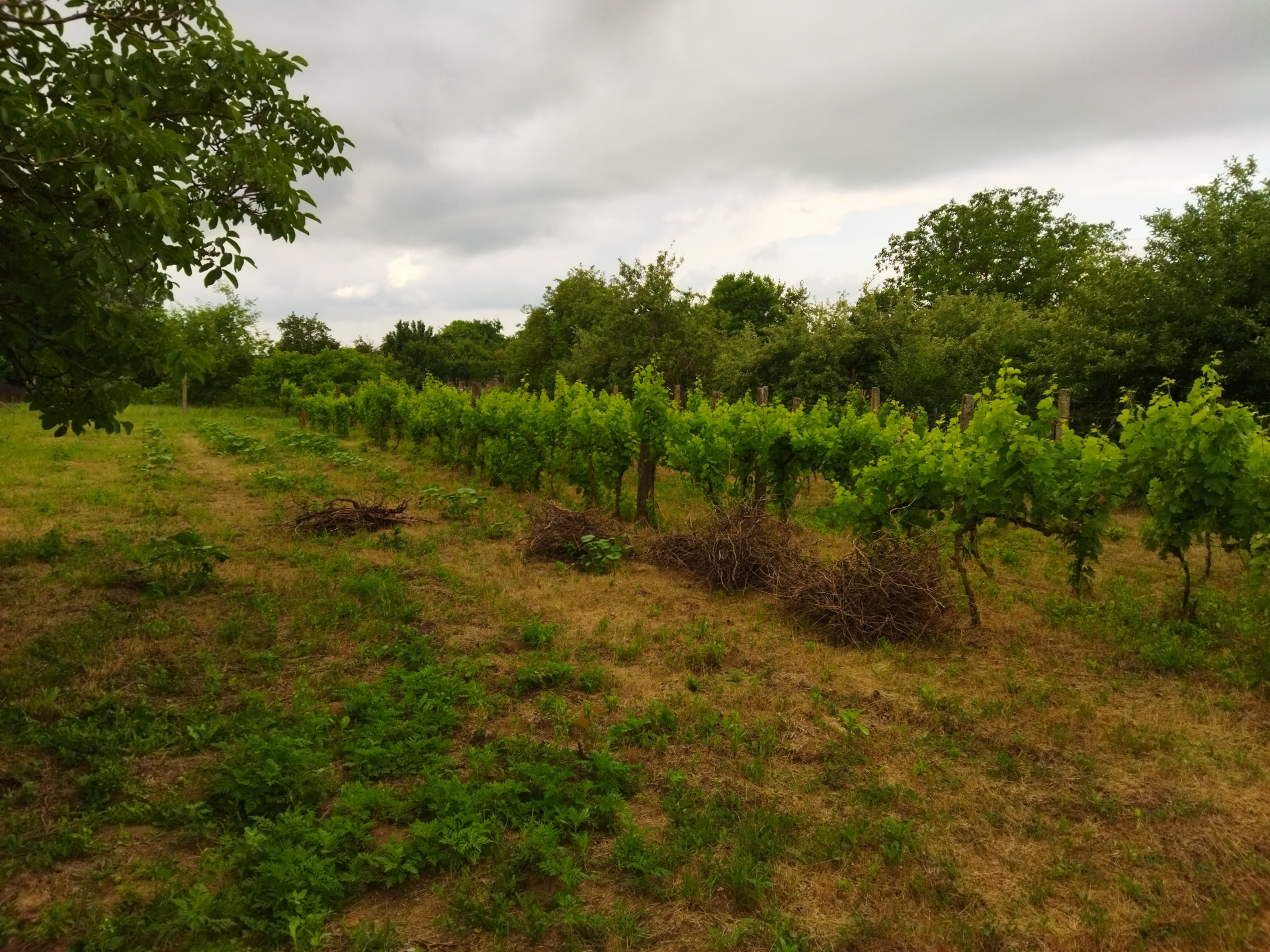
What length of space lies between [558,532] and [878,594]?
369 centimetres

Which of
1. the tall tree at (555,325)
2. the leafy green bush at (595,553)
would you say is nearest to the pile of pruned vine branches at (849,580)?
the leafy green bush at (595,553)

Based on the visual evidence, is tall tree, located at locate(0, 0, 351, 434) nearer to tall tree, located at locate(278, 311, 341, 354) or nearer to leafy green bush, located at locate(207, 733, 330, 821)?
leafy green bush, located at locate(207, 733, 330, 821)

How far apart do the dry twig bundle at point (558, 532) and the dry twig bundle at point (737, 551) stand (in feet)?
3.37

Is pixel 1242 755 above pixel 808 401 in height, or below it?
below

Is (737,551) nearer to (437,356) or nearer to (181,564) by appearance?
(181,564)

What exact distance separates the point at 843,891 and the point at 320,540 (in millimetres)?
7248

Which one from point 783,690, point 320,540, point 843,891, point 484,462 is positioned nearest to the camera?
point 843,891

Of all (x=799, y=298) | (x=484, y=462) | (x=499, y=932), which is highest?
(x=799, y=298)

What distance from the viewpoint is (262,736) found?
3.94 m

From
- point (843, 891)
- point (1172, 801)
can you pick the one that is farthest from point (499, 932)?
point (1172, 801)

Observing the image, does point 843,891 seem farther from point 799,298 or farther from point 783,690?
point 799,298

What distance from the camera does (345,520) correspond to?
9062mm

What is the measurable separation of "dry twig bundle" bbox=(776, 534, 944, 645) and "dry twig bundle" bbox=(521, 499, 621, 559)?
283cm

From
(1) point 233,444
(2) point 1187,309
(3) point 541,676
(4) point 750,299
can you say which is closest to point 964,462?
(3) point 541,676
